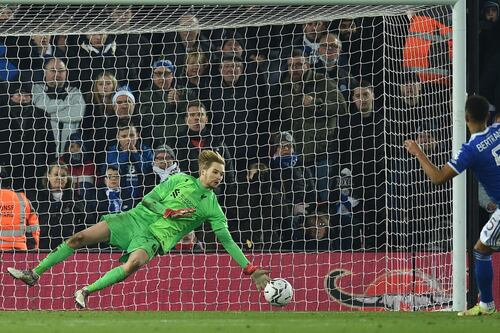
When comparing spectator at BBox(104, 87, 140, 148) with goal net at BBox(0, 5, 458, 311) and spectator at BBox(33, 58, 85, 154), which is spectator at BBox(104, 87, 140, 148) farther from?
spectator at BBox(33, 58, 85, 154)

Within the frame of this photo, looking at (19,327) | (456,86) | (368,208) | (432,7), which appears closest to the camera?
(19,327)

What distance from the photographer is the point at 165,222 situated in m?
11.4

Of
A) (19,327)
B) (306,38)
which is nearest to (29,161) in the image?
(306,38)

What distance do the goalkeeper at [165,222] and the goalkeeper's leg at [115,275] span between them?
64mm

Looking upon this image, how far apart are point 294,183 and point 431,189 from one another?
1.39m

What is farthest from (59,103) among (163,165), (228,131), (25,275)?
(25,275)

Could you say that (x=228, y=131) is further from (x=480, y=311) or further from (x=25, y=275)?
(x=480, y=311)

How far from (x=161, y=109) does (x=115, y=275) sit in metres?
2.52

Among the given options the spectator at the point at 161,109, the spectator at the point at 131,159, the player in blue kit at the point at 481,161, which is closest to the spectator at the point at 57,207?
the spectator at the point at 131,159

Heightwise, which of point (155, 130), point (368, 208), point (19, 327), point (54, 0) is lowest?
point (19, 327)

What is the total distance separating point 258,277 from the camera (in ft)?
36.6

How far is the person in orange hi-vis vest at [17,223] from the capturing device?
12.2 m

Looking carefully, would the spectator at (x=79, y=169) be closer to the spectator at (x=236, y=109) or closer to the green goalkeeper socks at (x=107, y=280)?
the spectator at (x=236, y=109)

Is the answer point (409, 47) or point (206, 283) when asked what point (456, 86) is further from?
point (206, 283)
